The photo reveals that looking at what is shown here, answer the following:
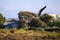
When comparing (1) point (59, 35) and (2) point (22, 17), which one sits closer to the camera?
(1) point (59, 35)

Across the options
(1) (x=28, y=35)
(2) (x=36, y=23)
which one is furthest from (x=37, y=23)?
(1) (x=28, y=35)

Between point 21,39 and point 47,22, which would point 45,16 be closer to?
point 47,22

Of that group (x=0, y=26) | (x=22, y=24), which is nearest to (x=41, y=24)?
(x=22, y=24)

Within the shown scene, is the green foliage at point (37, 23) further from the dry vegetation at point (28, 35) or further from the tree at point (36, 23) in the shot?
the dry vegetation at point (28, 35)

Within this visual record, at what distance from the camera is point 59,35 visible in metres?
29.2

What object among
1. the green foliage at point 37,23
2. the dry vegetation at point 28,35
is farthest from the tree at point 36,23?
the dry vegetation at point 28,35

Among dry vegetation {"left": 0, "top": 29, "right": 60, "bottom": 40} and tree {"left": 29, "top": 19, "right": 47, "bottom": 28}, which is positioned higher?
tree {"left": 29, "top": 19, "right": 47, "bottom": 28}

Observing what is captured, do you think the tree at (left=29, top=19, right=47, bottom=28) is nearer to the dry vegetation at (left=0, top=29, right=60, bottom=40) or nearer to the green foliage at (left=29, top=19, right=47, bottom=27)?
the green foliage at (left=29, top=19, right=47, bottom=27)

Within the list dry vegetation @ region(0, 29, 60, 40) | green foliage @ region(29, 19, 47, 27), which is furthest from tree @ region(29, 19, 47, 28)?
dry vegetation @ region(0, 29, 60, 40)

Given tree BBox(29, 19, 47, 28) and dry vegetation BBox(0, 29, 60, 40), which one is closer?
dry vegetation BBox(0, 29, 60, 40)

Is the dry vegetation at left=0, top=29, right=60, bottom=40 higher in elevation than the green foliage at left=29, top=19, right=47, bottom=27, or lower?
lower

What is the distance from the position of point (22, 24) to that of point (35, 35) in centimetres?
775

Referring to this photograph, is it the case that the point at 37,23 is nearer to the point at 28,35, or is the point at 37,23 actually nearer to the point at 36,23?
the point at 36,23

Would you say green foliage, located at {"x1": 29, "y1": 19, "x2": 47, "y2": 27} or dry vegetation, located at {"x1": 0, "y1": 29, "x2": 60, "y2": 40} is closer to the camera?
dry vegetation, located at {"x1": 0, "y1": 29, "x2": 60, "y2": 40}
